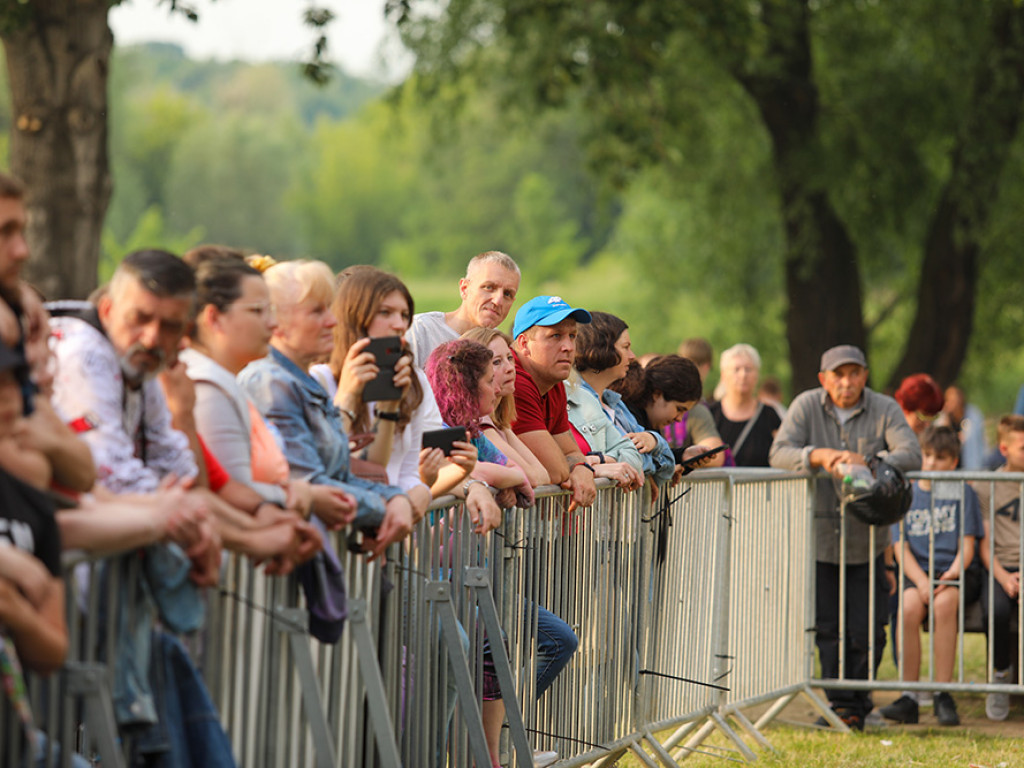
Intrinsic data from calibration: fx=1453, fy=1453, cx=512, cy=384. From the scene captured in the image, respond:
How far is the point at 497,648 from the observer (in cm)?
487

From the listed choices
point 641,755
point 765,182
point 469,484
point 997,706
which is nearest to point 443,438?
point 469,484

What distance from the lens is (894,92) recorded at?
58.3 feet

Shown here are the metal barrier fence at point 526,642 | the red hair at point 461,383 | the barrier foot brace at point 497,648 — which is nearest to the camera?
the metal barrier fence at point 526,642

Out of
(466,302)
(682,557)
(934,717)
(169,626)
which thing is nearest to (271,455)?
(169,626)

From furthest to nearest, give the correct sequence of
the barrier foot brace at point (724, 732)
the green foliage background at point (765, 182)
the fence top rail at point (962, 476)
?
the green foliage background at point (765, 182) < the fence top rail at point (962, 476) < the barrier foot brace at point (724, 732)

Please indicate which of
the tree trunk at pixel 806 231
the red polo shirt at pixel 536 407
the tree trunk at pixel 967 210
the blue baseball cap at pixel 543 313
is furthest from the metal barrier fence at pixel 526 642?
the tree trunk at pixel 967 210

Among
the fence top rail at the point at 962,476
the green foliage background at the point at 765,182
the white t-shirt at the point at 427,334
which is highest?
the green foliage background at the point at 765,182

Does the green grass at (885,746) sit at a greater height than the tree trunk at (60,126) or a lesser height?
lesser

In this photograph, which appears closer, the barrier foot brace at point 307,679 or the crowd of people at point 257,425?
the crowd of people at point 257,425

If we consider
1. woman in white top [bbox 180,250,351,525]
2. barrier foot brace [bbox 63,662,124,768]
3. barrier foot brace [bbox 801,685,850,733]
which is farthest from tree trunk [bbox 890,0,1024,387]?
barrier foot brace [bbox 63,662,124,768]

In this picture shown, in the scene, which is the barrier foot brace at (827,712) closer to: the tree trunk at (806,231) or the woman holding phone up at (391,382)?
the woman holding phone up at (391,382)

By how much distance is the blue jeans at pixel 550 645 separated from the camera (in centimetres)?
543

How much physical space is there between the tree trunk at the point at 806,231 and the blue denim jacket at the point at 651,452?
10.5 metres

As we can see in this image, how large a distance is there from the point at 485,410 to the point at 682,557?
6.72ft
